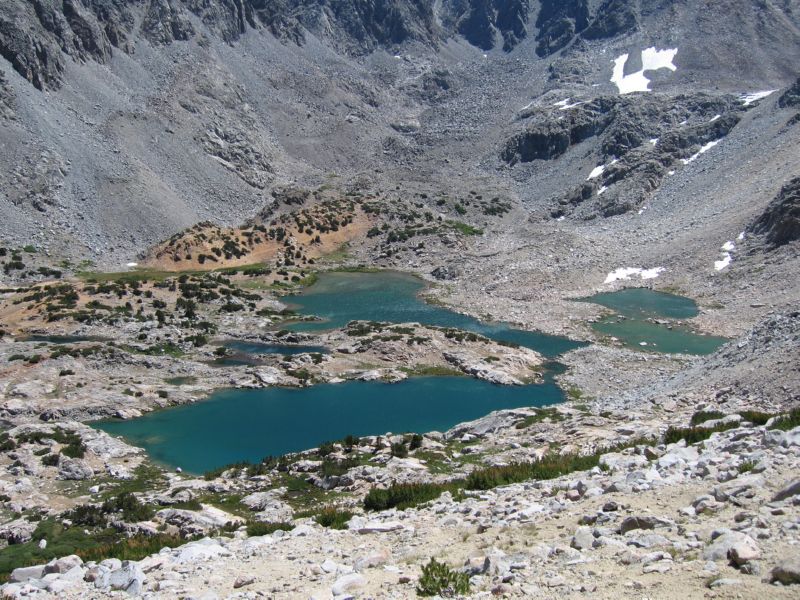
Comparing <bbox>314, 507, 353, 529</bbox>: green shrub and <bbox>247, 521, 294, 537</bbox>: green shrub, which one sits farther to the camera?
<bbox>247, 521, 294, 537</bbox>: green shrub

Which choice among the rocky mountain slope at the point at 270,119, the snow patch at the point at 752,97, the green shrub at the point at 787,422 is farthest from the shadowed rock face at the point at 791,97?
the green shrub at the point at 787,422

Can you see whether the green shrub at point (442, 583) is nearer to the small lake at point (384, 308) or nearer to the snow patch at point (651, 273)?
the small lake at point (384, 308)

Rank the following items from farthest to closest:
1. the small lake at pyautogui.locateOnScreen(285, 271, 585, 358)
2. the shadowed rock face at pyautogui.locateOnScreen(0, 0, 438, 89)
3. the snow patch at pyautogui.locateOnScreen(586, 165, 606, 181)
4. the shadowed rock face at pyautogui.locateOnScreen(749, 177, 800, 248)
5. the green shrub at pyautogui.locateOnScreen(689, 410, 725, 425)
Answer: the snow patch at pyautogui.locateOnScreen(586, 165, 606, 181) < the shadowed rock face at pyautogui.locateOnScreen(0, 0, 438, 89) < the shadowed rock face at pyautogui.locateOnScreen(749, 177, 800, 248) < the small lake at pyautogui.locateOnScreen(285, 271, 585, 358) < the green shrub at pyautogui.locateOnScreen(689, 410, 725, 425)

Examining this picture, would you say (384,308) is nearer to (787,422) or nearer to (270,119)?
(787,422)

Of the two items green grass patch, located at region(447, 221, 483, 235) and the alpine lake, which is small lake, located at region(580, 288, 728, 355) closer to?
the alpine lake

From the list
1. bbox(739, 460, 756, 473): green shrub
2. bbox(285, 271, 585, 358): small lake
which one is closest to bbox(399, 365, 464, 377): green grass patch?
bbox(285, 271, 585, 358): small lake

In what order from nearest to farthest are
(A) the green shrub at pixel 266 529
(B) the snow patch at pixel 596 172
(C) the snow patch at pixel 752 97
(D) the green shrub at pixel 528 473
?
1. (A) the green shrub at pixel 266 529
2. (D) the green shrub at pixel 528 473
3. (B) the snow patch at pixel 596 172
4. (C) the snow patch at pixel 752 97
